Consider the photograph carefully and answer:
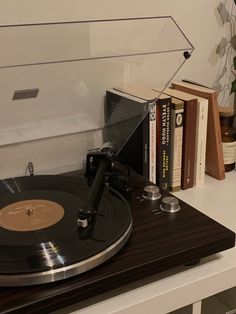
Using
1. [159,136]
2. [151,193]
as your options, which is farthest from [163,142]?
[151,193]

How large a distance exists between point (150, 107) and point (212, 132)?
248 millimetres

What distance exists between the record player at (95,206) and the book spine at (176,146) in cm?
10

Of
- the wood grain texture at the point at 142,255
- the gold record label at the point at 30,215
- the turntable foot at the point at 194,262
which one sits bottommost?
the turntable foot at the point at 194,262

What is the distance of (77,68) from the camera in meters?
1.14

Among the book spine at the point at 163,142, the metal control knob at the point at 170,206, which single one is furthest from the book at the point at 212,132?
the metal control knob at the point at 170,206

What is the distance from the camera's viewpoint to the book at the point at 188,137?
1395 mm

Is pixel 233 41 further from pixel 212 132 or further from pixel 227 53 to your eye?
pixel 212 132

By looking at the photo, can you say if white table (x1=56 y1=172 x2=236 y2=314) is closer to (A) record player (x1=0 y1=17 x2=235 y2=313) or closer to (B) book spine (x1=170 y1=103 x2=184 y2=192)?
(A) record player (x1=0 y1=17 x2=235 y2=313)

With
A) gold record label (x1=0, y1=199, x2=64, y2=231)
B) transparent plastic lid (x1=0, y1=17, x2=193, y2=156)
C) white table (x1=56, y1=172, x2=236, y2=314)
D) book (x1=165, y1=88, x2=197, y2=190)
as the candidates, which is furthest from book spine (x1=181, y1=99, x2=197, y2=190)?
gold record label (x1=0, y1=199, x2=64, y2=231)

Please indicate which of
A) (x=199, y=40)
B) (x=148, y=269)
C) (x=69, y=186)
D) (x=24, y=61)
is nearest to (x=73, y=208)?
(x=69, y=186)

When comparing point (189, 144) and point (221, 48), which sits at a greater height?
point (221, 48)

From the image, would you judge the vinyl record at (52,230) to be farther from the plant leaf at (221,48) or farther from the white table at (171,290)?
the plant leaf at (221,48)

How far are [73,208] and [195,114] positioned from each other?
0.50m

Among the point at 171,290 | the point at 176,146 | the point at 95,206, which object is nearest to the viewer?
the point at 171,290
